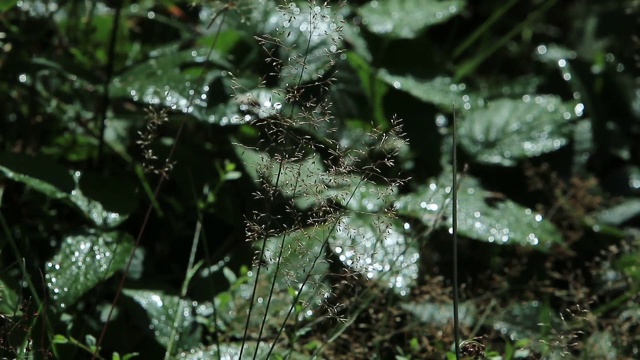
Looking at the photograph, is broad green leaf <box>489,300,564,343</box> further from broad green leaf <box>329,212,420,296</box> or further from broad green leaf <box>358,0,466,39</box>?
broad green leaf <box>358,0,466,39</box>

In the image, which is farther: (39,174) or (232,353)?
(39,174)

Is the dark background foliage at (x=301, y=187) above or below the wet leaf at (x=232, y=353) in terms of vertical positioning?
above

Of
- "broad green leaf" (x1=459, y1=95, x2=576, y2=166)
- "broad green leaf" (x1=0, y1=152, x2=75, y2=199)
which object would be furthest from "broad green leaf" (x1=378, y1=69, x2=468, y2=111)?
"broad green leaf" (x1=0, y1=152, x2=75, y2=199)

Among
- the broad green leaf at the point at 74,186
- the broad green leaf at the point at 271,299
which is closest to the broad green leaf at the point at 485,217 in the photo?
the broad green leaf at the point at 271,299

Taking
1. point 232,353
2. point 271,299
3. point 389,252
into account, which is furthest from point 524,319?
point 232,353

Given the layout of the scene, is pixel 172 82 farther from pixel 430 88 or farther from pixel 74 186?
pixel 430 88

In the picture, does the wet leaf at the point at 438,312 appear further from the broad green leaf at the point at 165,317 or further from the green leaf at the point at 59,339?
the green leaf at the point at 59,339

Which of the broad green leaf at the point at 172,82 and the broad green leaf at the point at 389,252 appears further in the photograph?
the broad green leaf at the point at 172,82
